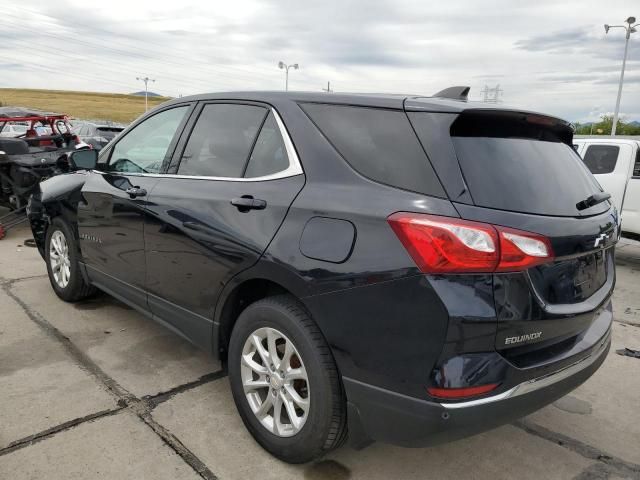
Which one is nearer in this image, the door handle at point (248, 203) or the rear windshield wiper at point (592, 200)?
the rear windshield wiper at point (592, 200)

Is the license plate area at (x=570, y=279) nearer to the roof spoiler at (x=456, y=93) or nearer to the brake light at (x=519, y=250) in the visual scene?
the brake light at (x=519, y=250)

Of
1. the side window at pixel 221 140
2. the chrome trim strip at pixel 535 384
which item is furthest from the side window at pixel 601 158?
the side window at pixel 221 140

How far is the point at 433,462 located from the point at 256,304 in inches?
45.6

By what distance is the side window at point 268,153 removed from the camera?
251cm

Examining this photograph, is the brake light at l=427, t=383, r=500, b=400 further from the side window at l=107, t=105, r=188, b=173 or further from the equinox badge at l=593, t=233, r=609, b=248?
the side window at l=107, t=105, r=188, b=173

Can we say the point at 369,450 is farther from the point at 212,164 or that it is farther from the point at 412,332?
the point at 212,164

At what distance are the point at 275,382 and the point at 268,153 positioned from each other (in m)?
1.10

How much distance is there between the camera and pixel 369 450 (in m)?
2.62

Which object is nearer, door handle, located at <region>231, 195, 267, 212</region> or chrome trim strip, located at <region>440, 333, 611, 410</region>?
chrome trim strip, located at <region>440, 333, 611, 410</region>

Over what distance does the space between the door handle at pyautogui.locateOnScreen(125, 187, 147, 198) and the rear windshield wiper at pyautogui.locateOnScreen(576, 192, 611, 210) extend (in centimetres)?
242

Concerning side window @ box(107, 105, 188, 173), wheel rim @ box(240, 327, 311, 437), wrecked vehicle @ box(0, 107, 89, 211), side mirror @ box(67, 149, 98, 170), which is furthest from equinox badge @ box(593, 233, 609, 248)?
wrecked vehicle @ box(0, 107, 89, 211)

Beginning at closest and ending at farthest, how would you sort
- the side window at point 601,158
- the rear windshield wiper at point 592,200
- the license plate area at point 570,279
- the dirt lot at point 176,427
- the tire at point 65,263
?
the license plate area at point 570,279, the rear windshield wiper at point 592,200, the dirt lot at point 176,427, the tire at point 65,263, the side window at point 601,158

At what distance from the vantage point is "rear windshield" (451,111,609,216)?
201cm

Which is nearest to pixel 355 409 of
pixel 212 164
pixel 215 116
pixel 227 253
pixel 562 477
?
pixel 227 253
